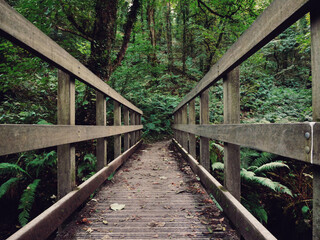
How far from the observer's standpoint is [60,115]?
170cm

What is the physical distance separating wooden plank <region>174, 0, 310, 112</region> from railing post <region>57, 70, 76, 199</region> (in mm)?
1362

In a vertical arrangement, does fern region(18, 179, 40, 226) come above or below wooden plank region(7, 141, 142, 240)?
below

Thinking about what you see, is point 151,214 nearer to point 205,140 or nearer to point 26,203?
point 205,140

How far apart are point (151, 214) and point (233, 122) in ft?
3.90

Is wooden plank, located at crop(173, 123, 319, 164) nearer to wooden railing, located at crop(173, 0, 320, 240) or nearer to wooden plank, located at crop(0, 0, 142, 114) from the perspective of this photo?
wooden railing, located at crop(173, 0, 320, 240)

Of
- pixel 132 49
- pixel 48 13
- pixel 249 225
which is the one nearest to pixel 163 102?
pixel 132 49

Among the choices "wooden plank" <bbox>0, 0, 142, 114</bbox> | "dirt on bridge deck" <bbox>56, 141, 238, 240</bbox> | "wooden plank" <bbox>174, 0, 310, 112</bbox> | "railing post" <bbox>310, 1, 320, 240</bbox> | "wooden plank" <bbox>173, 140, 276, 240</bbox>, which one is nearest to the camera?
"railing post" <bbox>310, 1, 320, 240</bbox>

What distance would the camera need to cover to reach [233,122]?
1.69 m

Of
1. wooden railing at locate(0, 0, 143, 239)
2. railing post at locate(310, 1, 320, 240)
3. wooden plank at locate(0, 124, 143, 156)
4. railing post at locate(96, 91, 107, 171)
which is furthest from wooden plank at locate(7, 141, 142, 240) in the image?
railing post at locate(310, 1, 320, 240)

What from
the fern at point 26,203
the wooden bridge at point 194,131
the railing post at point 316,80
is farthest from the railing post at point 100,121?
the railing post at point 316,80

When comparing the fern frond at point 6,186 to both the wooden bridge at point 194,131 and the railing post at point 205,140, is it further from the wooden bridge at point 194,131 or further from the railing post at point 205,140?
the railing post at point 205,140

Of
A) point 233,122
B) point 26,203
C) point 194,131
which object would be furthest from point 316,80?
point 26,203

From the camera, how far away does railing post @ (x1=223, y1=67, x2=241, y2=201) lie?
5.48ft

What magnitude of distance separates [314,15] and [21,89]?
528 centimetres
